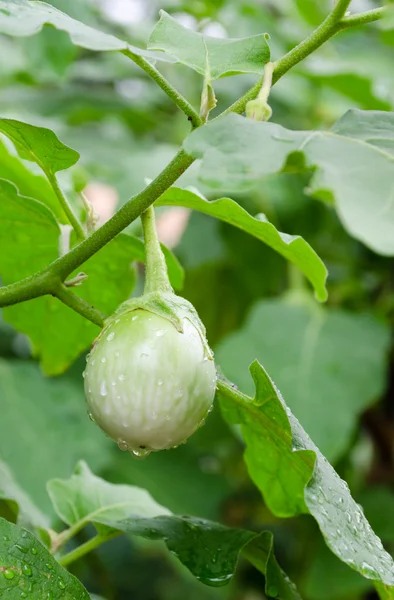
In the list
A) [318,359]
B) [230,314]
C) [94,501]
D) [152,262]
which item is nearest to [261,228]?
[152,262]

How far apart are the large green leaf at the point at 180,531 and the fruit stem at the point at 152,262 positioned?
0.18 meters

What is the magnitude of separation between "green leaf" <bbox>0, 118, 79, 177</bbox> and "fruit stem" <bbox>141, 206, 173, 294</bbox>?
0.06 metres

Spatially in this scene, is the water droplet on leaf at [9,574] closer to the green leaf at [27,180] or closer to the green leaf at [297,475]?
the green leaf at [297,475]

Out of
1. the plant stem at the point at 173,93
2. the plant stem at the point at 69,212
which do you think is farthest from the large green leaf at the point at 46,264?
the plant stem at the point at 173,93

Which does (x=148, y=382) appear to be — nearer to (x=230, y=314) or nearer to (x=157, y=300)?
(x=157, y=300)

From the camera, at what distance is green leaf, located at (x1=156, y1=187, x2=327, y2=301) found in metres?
0.53

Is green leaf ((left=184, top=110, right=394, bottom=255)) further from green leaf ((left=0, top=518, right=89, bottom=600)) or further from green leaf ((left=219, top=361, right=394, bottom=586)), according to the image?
green leaf ((left=0, top=518, right=89, bottom=600))

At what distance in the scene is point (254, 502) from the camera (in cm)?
160

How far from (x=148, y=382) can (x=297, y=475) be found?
0.51 ft

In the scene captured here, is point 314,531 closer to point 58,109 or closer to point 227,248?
point 227,248

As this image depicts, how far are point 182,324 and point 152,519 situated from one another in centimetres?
21

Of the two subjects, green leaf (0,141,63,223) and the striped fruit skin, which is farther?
green leaf (0,141,63,223)

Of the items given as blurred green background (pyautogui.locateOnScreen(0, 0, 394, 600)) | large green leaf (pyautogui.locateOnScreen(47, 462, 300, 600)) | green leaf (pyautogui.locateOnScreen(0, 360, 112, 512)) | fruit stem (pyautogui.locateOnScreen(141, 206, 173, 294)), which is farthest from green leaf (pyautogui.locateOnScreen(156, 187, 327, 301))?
green leaf (pyautogui.locateOnScreen(0, 360, 112, 512))

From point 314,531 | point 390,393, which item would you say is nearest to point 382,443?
point 390,393
